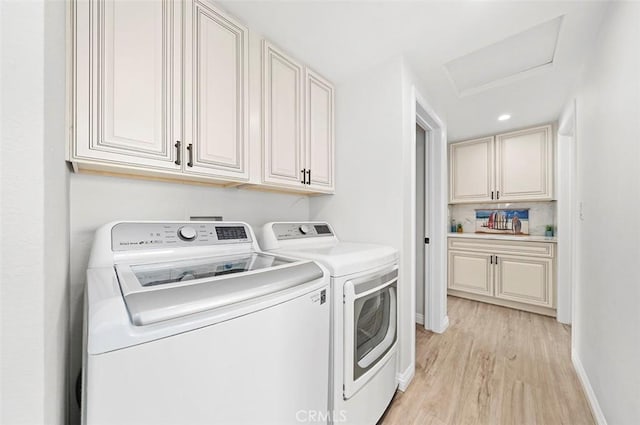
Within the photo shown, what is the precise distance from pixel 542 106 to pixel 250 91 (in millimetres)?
2944

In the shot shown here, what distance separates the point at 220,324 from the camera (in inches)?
26.1

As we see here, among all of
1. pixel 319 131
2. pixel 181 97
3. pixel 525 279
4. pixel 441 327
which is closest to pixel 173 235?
pixel 181 97

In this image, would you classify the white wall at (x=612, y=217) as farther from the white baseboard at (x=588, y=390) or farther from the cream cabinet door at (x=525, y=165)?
the cream cabinet door at (x=525, y=165)

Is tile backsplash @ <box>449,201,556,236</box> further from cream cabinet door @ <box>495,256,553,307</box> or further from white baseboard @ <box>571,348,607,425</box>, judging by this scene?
white baseboard @ <box>571,348,607,425</box>

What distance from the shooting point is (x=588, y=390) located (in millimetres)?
1538

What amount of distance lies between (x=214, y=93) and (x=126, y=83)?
1.22 ft

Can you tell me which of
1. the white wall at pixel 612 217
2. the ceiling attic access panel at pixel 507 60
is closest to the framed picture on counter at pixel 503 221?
the white wall at pixel 612 217

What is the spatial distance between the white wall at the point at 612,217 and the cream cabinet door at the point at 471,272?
1.45 metres

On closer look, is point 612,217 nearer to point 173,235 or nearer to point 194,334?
point 194,334

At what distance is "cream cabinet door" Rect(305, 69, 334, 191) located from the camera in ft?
5.84

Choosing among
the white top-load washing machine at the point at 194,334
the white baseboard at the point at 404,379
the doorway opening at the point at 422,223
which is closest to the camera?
the white top-load washing machine at the point at 194,334

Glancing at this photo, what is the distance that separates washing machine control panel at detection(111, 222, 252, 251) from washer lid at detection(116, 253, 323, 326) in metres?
0.10

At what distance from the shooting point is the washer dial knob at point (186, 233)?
1.16 metres

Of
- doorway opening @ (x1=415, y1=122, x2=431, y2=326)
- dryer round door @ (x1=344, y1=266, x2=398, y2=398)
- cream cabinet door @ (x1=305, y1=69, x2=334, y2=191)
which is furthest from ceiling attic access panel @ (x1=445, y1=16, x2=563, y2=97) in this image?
dryer round door @ (x1=344, y1=266, x2=398, y2=398)
